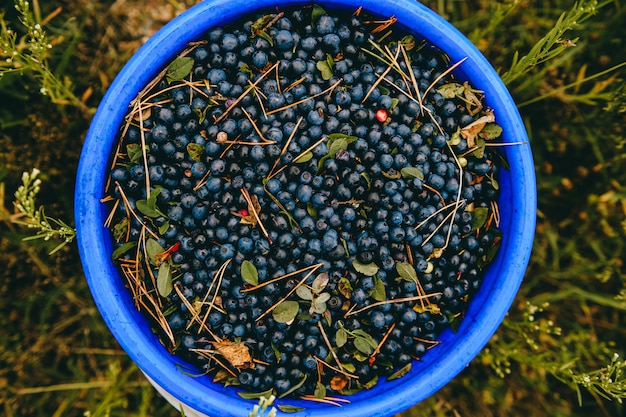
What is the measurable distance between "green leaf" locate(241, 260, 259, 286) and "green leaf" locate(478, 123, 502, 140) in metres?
0.83

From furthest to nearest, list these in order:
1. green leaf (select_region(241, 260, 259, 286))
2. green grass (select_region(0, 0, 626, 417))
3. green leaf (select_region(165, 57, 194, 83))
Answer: green grass (select_region(0, 0, 626, 417))
green leaf (select_region(165, 57, 194, 83))
green leaf (select_region(241, 260, 259, 286))

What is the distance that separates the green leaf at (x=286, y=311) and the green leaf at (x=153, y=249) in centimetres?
38

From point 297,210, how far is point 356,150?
0.83ft

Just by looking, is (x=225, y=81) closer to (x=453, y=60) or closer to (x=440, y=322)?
(x=453, y=60)

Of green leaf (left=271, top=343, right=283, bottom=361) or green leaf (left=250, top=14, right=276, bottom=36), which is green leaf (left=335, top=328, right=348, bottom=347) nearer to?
green leaf (left=271, top=343, right=283, bottom=361)

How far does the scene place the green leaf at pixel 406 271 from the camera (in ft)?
4.94

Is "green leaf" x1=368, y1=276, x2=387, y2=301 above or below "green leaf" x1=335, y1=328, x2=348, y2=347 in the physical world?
above

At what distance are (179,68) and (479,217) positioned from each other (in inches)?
40.9

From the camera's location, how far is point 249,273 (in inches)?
57.2

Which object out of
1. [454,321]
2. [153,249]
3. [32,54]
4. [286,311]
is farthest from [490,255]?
[32,54]

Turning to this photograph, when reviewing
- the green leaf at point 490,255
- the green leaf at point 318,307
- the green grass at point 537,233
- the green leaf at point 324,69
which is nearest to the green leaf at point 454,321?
the green leaf at point 490,255

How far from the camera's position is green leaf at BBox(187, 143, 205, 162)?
1.49 m

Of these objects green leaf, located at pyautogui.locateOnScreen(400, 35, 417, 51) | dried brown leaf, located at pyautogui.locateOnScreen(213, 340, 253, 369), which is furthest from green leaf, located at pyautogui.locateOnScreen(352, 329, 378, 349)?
green leaf, located at pyautogui.locateOnScreen(400, 35, 417, 51)

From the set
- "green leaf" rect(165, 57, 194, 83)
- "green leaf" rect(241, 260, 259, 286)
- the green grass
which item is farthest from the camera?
the green grass
